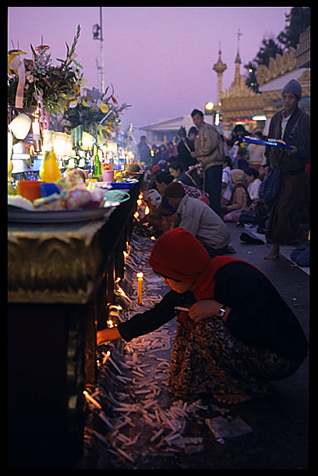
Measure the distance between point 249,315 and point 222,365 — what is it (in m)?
0.35

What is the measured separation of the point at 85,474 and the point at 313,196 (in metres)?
2.68

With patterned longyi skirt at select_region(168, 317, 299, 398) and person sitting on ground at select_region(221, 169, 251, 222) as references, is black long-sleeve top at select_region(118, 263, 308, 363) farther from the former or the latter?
person sitting on ground at select_region(221, 169, 251, 222)

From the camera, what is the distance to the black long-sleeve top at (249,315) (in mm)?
2773

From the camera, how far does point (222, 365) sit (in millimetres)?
2877

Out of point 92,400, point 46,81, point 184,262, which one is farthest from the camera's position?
point 46,81

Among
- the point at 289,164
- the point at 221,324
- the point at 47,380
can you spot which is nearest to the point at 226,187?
the point at 289,164

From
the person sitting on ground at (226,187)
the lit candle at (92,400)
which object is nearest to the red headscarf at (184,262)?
the lit candle at (92,400)

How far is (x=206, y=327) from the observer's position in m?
2.85

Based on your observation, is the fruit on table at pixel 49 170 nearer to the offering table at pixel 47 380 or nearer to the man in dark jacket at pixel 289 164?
the offering table at pixel 47 380

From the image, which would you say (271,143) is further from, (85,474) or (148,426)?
(85,474)

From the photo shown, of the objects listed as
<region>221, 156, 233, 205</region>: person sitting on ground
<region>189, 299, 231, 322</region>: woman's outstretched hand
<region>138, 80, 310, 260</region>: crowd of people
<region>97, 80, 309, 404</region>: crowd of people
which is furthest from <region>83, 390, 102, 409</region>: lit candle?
<region>221, 156, 233, 205</region>: person sitting on ground

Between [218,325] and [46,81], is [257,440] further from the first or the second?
[46,81]

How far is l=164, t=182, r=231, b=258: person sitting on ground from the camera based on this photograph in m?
5.51

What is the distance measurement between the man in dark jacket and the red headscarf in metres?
4.11
